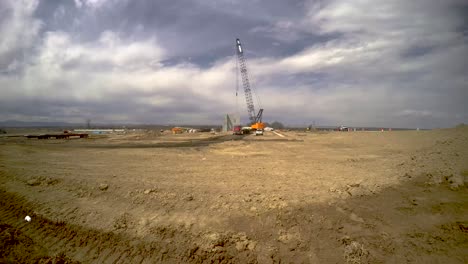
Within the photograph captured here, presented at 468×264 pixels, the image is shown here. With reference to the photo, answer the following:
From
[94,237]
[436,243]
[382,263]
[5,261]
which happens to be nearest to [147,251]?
[94,237]

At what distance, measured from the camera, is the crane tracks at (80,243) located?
24.0ft

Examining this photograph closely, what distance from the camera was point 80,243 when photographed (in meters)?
8.04

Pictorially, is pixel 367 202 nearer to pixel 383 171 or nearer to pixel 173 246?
pixel 383 171

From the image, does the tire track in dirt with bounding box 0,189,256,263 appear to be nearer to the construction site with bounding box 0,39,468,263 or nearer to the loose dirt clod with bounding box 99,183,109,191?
the construction site with bounding box 0,39,468,263

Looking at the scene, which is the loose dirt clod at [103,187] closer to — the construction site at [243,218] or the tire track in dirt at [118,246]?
the construction site at [243,218]

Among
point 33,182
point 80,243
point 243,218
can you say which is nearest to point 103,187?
point 80,243

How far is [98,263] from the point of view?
7.30 m

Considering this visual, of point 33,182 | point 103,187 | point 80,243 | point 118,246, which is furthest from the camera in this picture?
point 33,182

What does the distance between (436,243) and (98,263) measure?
9331 millimetres

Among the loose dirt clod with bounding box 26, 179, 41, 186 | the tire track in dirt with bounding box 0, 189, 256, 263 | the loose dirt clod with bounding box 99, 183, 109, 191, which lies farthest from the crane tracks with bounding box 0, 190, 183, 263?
the loose dirt clod with bounding box 26, 179, 41, 186

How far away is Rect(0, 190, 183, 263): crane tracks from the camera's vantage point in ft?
24.0

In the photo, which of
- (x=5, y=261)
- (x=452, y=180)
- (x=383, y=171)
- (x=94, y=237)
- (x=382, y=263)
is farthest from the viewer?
(x=383, y=171)

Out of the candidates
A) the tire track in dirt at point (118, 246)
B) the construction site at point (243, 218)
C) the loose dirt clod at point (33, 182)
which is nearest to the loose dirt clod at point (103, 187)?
the construction site at point (243, 218)

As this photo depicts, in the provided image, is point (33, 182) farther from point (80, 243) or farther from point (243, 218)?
point (243, 218)
